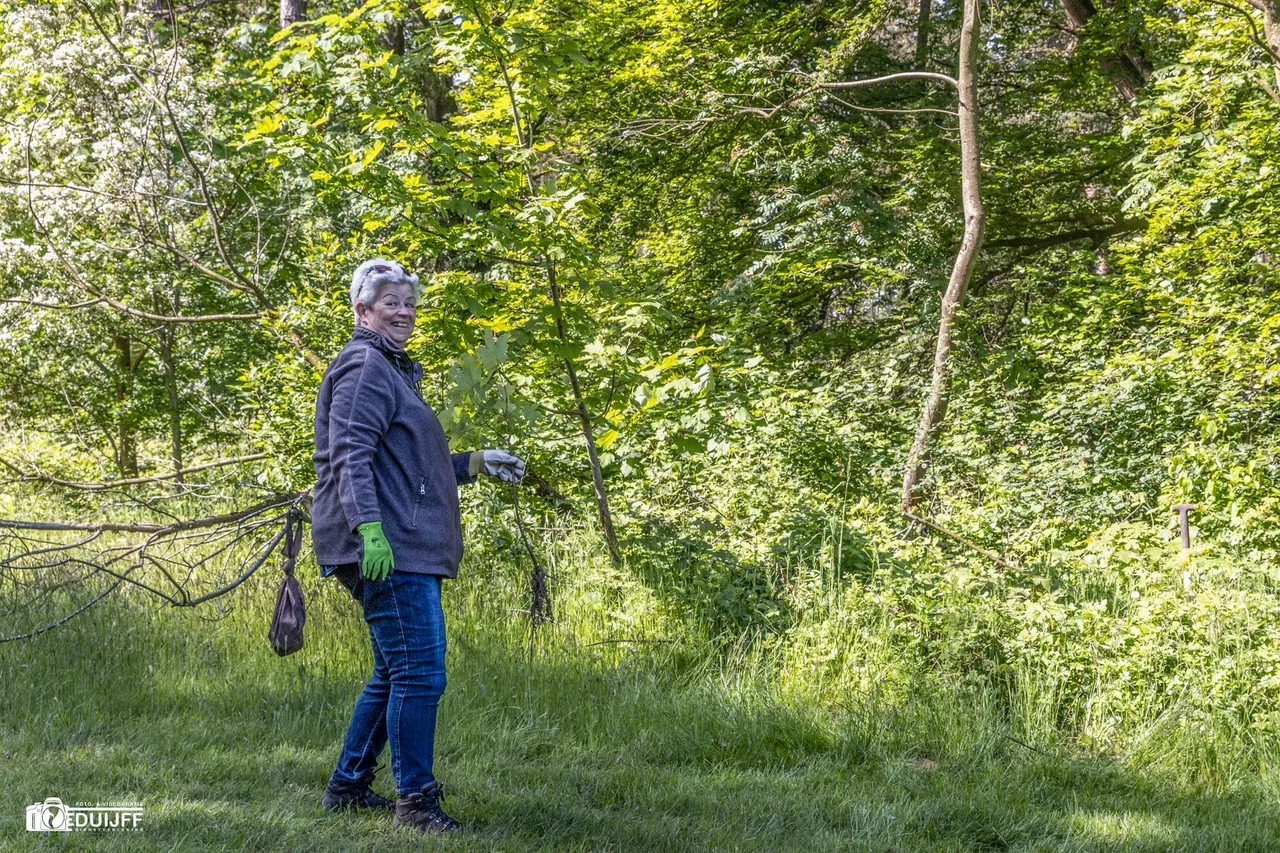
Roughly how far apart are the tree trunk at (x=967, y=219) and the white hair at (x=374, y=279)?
6055 mm

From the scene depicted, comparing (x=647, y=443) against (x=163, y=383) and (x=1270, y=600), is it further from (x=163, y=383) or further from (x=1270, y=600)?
(x=163, y=383)

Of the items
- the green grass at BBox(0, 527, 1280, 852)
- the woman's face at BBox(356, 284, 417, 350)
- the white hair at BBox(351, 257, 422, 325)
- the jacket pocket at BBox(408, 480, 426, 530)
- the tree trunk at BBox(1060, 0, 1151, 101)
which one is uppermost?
the tree trunk at BBox(1060, 0, 1151, 101)

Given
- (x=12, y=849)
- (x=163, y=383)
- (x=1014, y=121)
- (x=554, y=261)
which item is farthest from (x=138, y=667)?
(x=1014, y=121)

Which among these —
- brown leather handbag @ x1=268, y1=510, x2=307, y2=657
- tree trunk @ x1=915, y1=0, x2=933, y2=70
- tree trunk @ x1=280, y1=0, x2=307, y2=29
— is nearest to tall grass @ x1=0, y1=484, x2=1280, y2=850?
brown leather handbag @ x1=268, y1=510, x2=307, y2=657

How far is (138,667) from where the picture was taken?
5.42 meters

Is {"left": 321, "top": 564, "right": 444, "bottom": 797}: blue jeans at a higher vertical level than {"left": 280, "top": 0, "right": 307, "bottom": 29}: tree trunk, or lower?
lower

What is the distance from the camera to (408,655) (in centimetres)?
344

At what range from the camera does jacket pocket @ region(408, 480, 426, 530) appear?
11.3 ft

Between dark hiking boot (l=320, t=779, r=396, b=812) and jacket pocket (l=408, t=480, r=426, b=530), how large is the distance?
96 centimetres

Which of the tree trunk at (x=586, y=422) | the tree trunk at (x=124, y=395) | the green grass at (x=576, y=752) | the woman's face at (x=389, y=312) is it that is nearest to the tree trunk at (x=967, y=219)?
the tree trunk at (x=586, y=422)

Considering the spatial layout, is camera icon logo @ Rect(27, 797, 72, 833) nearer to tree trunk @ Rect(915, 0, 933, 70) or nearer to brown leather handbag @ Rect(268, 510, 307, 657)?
brown leather handbag @ Rect(268, 510, 307, 657)

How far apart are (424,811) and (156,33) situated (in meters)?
12.2

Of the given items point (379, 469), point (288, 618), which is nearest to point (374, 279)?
point (379, 469)

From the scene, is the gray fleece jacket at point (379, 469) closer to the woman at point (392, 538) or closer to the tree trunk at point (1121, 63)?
the woman at point (392, 538)
